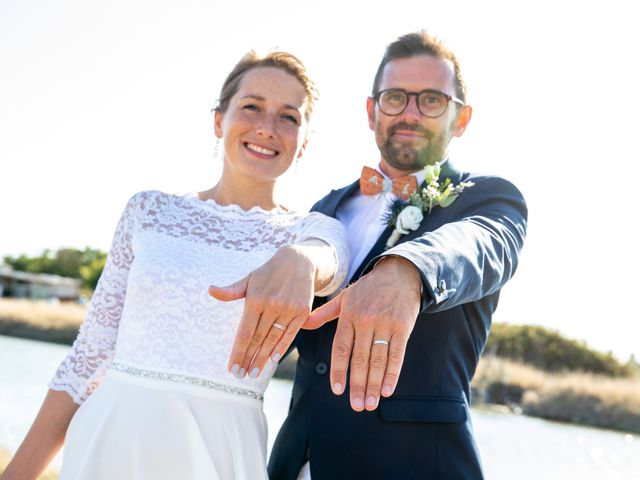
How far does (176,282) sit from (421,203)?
958 mm

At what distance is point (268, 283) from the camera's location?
1.59m

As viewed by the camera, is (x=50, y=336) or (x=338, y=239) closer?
(x=338, y=239)

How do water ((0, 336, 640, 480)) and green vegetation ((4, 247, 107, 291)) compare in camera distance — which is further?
green vegetation ((4, 247, 107, 291))

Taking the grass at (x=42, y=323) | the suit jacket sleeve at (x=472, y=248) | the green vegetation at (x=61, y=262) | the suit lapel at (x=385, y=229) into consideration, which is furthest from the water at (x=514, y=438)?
the green vegetation at (x=61, y=262)

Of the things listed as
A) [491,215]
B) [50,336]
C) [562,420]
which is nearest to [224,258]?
[491,215]

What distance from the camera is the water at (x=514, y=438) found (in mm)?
10609

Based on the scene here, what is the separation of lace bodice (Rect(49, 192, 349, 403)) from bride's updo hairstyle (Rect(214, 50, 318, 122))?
0.46 metres

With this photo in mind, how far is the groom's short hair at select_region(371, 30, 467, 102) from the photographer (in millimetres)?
3004

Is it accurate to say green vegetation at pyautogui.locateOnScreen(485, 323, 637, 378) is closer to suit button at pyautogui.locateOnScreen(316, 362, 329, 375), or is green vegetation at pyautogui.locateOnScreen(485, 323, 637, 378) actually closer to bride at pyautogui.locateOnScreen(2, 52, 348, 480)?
bride at pyautogui.locateOnScreen(2, 52, 348, 480)

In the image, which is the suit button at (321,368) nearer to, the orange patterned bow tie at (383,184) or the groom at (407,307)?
the groom at (407,307)

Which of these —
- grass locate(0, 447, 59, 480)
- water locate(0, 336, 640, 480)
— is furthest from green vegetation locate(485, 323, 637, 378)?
grass locate(0, 447, 59, 480)

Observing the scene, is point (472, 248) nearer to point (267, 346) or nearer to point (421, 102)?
point (267, 346)

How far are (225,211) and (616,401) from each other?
766 inches

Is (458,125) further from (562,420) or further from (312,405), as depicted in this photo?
(562,420)
